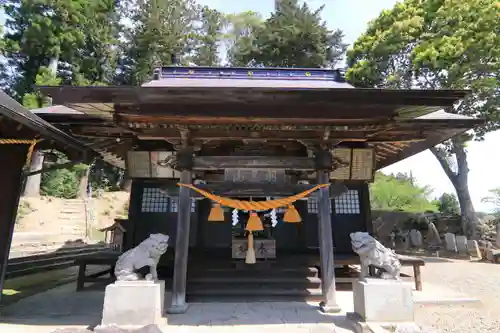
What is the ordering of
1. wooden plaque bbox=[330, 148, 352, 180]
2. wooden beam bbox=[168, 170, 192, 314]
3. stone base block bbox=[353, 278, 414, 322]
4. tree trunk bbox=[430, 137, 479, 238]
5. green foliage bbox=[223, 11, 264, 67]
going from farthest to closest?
1. green foliage bbox=[223, 11, 264, 67]
2. tree trunk bbox=[430, 137, 479, 238]
3. wooden plaque bbox=[330, 148, 352, 180]
4. wooden beam bbox=[168, 170, 192, 314]
5. stone base block bbox=[353, 278, 414, 322]

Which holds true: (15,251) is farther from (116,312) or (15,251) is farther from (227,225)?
(116,312)

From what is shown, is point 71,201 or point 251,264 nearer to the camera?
point 251,264

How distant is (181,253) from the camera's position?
6.16 m

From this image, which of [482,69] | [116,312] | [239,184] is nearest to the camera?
[116,312]

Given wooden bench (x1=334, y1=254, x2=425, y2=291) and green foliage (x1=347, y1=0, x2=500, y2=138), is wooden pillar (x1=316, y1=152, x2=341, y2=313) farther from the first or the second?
green foliage (x1=347, y1=0, x2=500, y2=138)

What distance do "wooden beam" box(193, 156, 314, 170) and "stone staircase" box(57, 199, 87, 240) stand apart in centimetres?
1859

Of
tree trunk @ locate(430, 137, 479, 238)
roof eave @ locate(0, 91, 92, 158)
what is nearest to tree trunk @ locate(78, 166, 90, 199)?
roof eave @ locate(0, 91, 92, 158)

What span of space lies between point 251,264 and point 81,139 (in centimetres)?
587

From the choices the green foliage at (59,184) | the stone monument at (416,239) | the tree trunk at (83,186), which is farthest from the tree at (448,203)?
the green foliage at (59,184)

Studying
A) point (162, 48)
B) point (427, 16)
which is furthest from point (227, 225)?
point (162, 48)

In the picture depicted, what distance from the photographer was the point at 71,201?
2531 centimetres

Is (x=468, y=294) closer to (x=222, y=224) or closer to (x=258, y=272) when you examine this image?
(x=258, y=272)

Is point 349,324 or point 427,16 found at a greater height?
point 427,16

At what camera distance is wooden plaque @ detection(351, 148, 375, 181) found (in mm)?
8727
